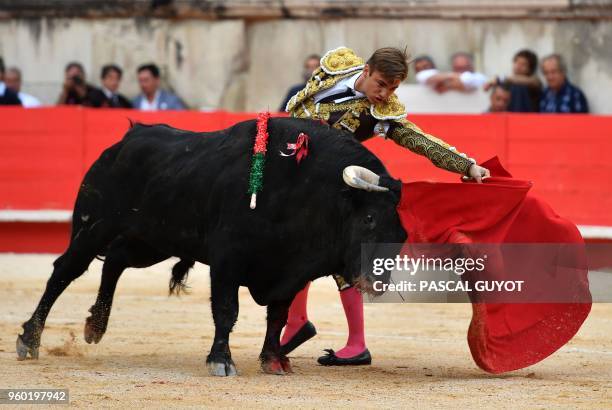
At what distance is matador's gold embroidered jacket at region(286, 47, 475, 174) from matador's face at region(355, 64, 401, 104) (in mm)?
65

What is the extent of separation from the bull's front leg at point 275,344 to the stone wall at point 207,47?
19.7ft

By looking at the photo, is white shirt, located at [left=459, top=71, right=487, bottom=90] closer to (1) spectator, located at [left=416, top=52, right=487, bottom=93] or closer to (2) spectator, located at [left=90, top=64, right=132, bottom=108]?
(1) spectator, located at [left=416, top=52, right=487, bottom=93]

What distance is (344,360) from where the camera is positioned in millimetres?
5660

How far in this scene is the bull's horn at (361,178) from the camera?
4934mm

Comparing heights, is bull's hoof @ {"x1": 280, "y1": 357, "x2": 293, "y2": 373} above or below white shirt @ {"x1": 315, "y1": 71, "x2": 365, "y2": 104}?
below

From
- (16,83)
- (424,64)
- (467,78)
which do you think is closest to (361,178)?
(467,78)

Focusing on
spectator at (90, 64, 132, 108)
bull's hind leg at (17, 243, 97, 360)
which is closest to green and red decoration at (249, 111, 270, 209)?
bull's hind leg at (17, 243, 97, 360)

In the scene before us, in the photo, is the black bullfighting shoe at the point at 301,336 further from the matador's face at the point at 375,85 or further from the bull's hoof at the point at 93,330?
the matador's face at the point at 375,85

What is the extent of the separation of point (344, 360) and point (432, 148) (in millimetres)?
963

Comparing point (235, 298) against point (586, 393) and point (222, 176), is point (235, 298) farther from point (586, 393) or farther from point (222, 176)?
point (586, 393)

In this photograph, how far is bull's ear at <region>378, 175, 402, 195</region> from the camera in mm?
5051

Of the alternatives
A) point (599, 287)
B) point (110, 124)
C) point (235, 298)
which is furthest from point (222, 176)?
point (110, 124)

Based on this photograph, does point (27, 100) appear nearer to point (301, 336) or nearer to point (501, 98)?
point (501, 98)

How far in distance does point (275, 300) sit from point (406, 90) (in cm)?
489
